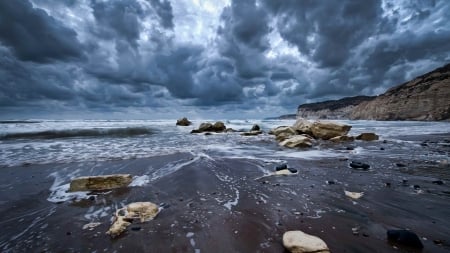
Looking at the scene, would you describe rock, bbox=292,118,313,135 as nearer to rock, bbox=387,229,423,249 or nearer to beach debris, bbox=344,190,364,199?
beach debris, bbox=344,190,364,199

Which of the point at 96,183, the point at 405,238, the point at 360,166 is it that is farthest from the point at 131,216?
the point at 360,166

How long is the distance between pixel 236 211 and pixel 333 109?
15327cm

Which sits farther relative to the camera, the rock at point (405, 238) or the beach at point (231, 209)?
the beach at point (231, 209)

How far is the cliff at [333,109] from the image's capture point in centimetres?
13057

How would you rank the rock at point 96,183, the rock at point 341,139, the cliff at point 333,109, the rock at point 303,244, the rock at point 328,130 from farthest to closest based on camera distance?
the cliff at point 333,109 → the rock at point 328,130 → the rock at point 341,139 → the rock at point 96,183 → the rock at point 303,244

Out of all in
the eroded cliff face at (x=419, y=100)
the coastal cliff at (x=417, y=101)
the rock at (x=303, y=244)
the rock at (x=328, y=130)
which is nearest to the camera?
the rock at (x=303, y=244)

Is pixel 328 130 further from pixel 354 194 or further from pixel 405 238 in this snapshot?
pixel 405 238

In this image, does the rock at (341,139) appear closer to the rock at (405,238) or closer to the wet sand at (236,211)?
the wet sand at (236,211)

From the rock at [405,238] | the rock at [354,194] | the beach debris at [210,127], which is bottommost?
the rock at [354,194]

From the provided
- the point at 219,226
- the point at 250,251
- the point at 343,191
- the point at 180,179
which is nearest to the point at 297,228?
the point at 250,251

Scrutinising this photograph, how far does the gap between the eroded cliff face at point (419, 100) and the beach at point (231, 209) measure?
6989 centimetres

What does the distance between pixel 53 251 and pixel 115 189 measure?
9.05 ft

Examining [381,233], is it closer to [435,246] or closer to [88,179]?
[435,246]

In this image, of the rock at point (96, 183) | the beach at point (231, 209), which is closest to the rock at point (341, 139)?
the beach at point (231, 209)
